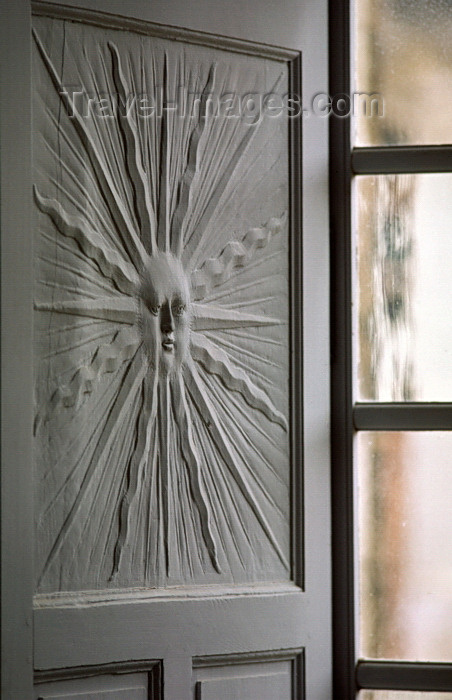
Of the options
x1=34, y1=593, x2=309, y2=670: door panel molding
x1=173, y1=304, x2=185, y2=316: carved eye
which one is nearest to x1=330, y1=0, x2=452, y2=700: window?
x1=34, y1=593, x2=309, y2=670: door panel molding

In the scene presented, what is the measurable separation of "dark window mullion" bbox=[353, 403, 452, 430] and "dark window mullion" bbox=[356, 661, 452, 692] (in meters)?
0.44

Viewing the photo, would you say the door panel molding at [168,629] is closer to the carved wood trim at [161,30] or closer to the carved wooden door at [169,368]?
the carved wooden door at [169,368]

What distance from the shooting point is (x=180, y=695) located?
1.38 meters

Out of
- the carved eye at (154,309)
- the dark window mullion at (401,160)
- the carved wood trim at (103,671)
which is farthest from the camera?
the dark window mullion at (401,160)

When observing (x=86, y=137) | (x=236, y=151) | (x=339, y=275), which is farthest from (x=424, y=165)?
(x=86, y=137)

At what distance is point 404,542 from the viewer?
1526mm

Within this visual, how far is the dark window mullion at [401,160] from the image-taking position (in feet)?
5.02

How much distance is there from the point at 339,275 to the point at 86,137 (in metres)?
0.54

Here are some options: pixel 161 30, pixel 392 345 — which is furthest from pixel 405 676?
pixel 161 30

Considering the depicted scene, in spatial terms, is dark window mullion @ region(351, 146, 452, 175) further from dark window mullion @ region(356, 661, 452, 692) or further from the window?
dark window mullion @ region(356, 661, 452, 692)

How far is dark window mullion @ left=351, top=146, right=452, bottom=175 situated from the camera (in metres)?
1.53

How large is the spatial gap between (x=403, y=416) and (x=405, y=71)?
670 mm

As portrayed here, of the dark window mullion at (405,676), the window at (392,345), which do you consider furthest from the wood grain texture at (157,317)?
the dark window mullion at (405,676)

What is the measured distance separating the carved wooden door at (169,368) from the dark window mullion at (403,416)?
13 cm
